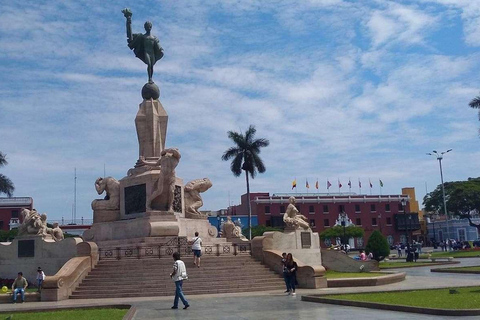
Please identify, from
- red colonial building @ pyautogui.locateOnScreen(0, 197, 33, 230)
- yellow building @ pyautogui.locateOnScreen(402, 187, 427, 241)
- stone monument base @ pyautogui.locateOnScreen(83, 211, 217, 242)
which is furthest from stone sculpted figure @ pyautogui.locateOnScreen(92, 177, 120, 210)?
yellow building @ pyautogui.locateOnScreen(402, 187, 427, 241)

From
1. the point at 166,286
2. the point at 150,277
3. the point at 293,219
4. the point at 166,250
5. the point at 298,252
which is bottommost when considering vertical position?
the point at 166,286

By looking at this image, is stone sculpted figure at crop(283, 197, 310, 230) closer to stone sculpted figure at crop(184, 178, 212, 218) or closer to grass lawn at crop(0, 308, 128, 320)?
stone sculpted figure at crop(184, 178, 212, 218)

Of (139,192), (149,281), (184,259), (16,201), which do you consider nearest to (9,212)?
(16,201)

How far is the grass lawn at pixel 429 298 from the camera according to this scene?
44.2ft

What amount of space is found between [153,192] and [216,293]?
8.79m

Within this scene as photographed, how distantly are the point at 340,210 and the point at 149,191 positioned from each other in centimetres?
6410

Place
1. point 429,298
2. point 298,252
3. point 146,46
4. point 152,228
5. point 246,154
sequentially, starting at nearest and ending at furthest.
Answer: point 429,298 < point 152,228 < point 298,252 < point 146,46 < point 246,154

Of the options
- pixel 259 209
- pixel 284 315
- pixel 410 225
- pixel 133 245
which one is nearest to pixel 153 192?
pixel 133 245

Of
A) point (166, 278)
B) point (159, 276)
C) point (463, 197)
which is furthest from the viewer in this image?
point (463, 197)

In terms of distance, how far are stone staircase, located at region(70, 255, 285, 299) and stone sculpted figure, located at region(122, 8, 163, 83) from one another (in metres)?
13.4

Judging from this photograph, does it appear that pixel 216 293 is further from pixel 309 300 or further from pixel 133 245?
pixel 133 245

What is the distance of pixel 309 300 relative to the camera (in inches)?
652

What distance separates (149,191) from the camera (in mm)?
27969

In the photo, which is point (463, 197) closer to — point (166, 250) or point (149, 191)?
point (149, 191)
